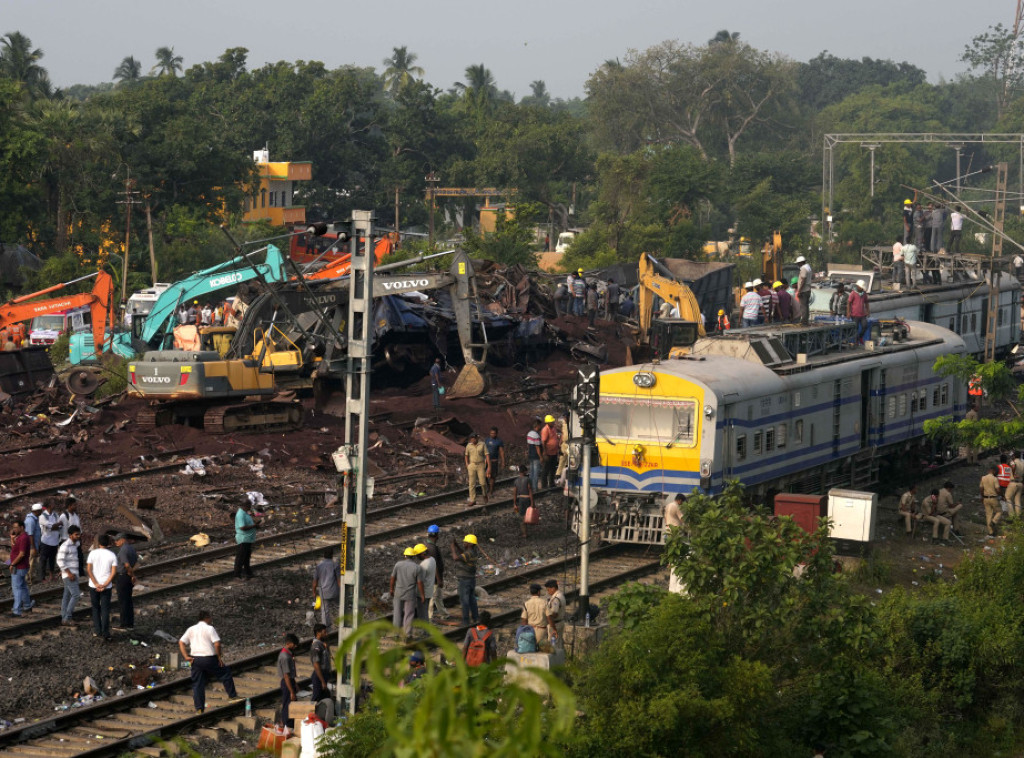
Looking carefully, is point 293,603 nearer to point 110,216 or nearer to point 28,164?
point 28,164

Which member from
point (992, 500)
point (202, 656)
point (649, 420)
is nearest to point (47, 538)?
point (202, 656)

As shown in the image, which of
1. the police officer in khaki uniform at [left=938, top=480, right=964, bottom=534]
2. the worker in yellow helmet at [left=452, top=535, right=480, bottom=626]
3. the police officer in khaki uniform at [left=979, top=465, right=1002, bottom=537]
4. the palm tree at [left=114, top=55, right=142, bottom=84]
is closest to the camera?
the worker in yellow helmet at [left=452, top=535, right=480, bottom=626]

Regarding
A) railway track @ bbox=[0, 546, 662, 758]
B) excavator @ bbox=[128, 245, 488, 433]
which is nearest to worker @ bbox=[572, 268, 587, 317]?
excavator @ bbox=[128, 245, 488, 433]

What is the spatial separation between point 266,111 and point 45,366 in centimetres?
5524

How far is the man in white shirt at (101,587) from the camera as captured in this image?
18.4 metres

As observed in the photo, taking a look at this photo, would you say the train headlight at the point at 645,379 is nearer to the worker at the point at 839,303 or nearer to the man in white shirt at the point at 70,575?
the man in white shirt at the point at 70,575

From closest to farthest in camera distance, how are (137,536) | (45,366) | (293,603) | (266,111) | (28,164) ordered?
(293,603), (137,536), (45,366), (28,164), (266,111)

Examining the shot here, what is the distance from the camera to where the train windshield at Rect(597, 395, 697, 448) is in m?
22.1

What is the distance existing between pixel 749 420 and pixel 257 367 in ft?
43.2

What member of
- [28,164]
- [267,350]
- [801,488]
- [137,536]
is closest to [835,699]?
[801,488]

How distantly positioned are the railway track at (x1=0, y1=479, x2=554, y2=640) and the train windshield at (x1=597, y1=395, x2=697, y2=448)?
4.36 m

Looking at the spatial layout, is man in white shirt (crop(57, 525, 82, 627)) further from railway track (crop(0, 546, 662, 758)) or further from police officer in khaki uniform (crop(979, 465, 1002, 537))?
police officer in khaki uniform (crop(979, 465, 1002, 537))

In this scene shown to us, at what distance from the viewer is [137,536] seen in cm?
2428

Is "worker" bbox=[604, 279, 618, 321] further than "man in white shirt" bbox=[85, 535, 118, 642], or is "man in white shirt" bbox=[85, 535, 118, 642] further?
"worker" bbox=[604, 279, 618, 321]
